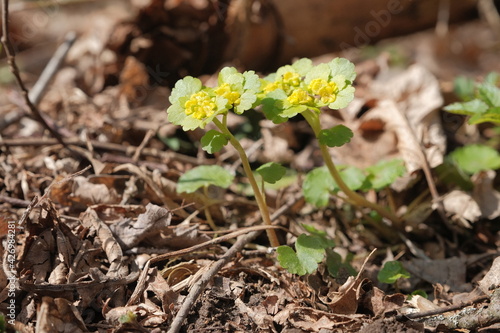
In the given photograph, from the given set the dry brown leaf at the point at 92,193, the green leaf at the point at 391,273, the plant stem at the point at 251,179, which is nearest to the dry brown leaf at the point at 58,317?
the dry brown leaf at the point at 92,193

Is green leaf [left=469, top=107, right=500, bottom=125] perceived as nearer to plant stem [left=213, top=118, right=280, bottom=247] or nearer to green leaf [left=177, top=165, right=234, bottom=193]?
plant stem [left=213, top=118, right=280, bottom=247]

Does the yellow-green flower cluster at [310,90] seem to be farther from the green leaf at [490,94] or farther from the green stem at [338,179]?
the green leaf at [490,94]

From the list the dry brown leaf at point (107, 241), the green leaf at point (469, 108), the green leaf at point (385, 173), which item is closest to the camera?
the dry brown leaf at point (107, 241)

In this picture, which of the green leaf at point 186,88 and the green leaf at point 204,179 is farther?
the green leaf at point 204,179

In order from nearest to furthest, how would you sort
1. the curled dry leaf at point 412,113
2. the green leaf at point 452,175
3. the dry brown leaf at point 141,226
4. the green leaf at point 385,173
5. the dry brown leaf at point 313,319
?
1. the dry brown leaf at point 313,319
2. the dry brown leaf at point 141,226
3. the green leaf at point 385,173
4. the green leaf at point 452,175
5. the curled dry leaf at point 412,113

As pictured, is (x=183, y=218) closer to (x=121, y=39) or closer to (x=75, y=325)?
(x=75, y=325)

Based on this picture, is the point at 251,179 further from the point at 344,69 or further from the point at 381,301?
the point at 381,301
